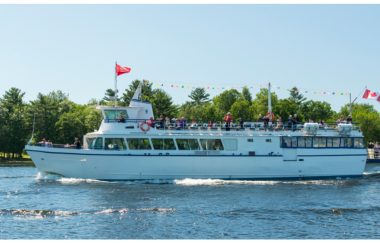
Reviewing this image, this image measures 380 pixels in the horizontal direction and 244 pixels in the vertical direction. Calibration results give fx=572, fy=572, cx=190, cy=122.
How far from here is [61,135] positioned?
80.3 m

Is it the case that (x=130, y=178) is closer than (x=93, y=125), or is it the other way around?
(x=130, y=178)

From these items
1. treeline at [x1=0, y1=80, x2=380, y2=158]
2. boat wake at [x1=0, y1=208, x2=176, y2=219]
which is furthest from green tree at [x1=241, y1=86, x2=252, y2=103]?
boat wake at [x1=0, y1=208, x2=176, y2=219]

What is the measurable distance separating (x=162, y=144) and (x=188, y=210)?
45.2ft

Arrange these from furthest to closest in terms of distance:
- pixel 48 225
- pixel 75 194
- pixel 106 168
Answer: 1. pixel 106 168
2. pixel 75 194
3. pixel 48 225

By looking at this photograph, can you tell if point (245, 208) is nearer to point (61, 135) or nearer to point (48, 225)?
point (48, 225)

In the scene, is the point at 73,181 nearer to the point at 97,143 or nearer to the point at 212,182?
the point at 97,143

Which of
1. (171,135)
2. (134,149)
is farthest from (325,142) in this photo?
(134,149)

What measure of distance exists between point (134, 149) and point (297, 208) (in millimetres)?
15767

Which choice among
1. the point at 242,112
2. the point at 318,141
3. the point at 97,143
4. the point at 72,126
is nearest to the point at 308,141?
the point at 318,141

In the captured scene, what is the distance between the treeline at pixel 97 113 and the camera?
80438mm

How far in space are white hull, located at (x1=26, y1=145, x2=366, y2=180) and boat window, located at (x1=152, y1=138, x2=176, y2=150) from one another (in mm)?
745

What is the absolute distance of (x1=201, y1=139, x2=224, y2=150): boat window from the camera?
44.9 metres

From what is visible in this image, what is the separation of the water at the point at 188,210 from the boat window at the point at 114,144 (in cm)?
281

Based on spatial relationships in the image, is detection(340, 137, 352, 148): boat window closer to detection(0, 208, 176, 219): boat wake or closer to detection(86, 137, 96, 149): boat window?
detection(86, 137, 96, 149): boat window
